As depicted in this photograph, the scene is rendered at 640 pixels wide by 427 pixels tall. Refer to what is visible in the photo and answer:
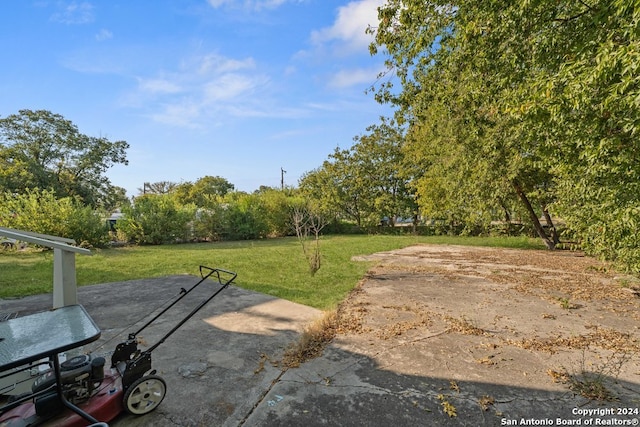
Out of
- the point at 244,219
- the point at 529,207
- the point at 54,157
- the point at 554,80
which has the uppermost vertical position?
the point at 54,157

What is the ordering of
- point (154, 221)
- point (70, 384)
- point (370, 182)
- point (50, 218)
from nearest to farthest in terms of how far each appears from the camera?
point (70, 384)
point (50, 218)
point (154, 221)
point (370, 182)

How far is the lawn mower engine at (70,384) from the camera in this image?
1634mm

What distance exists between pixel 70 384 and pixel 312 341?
197 cm

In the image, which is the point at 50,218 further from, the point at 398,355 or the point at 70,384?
the point at 398,355

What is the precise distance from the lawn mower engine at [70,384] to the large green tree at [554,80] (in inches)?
167

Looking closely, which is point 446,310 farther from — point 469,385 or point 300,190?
point 300,190

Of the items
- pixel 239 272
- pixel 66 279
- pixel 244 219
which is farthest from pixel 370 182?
pixel 66 279

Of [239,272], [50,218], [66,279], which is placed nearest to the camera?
[66,279]

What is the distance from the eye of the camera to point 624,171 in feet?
12.7

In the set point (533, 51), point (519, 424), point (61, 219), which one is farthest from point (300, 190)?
point (519, 424)

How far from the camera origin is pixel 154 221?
43.1ft

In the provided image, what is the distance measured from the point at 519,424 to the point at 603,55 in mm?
2949

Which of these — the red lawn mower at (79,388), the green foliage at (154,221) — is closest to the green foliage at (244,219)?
the green foliage at (154,221)

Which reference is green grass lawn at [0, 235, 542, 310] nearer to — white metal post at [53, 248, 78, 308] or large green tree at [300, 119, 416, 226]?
white metal post at [53, 248, 78, 308]
